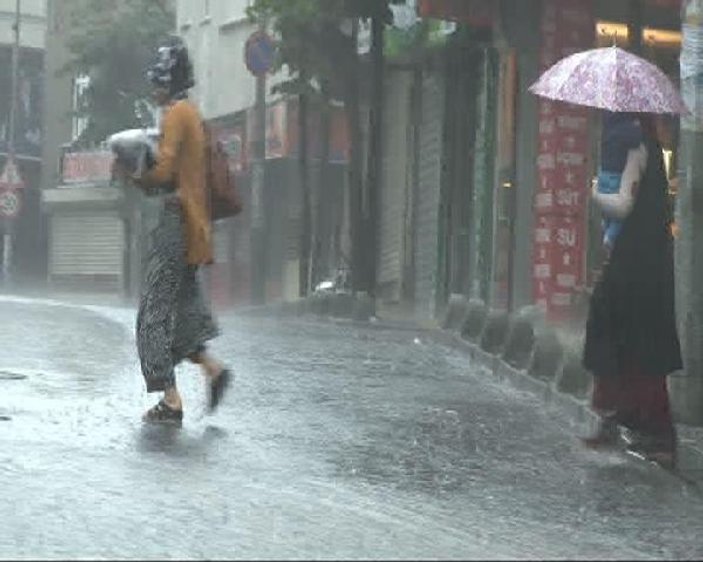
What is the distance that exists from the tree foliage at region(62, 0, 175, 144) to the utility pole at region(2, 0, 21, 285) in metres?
7.77

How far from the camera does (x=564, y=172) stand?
21.0 m

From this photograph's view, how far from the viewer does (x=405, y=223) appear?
104 ft

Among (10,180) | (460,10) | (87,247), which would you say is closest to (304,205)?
(460,10)

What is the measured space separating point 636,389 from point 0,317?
394 inches

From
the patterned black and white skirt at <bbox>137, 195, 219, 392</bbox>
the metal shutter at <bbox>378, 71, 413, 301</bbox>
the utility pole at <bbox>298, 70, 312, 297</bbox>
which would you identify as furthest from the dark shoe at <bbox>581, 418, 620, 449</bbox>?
the metal shutter at <bbox>378, 71, 413, 301</bbox>

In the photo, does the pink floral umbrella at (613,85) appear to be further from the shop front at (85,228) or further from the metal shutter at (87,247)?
the metal shutter at (87,247)

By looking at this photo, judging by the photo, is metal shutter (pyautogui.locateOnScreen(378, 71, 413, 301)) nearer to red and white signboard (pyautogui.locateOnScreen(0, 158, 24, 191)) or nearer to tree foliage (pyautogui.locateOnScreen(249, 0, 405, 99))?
tree foliage (pyautogui.locateOnScreen(249, 0, 405, 99))

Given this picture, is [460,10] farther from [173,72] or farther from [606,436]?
[606,436]

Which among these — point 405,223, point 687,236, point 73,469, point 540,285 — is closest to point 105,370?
point 687,236

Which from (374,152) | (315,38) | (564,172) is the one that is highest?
(315,38)

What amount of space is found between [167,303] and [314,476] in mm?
1993

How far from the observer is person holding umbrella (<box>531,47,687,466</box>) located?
927 centimetres

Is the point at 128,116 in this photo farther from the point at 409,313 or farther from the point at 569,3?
the point at 569,3

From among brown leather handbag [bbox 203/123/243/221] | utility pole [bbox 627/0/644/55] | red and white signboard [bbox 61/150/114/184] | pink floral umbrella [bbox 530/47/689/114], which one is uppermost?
utility pole [bbox 627/0/644/55]
